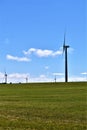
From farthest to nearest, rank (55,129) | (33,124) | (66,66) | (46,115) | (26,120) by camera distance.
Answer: (66,66)
(46,115)
(26,120)
(33,124)
(55,129)

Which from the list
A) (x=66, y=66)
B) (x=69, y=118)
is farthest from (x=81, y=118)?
(x=66, y=66)

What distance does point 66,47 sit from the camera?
143125 mm

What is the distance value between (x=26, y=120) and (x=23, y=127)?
9.23 feet

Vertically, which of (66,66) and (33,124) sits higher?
(66,66)

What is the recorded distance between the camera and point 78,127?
20.9 metres

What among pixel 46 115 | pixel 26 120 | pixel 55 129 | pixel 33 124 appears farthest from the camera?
pixel 46 115

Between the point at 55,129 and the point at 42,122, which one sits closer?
the point at 55,129

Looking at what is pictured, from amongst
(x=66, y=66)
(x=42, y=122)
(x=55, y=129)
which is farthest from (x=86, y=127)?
(x=66, y=66)

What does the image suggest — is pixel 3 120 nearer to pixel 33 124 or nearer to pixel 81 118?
pixel 33 124

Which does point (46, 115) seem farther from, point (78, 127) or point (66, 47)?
point (66, 47)

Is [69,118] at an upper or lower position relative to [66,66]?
lower

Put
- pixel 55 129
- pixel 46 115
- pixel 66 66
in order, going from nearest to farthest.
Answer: pixel 55 129, pixel 46 115, pixel 66 66

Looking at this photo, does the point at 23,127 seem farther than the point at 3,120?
No

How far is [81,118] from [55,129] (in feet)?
15.7
